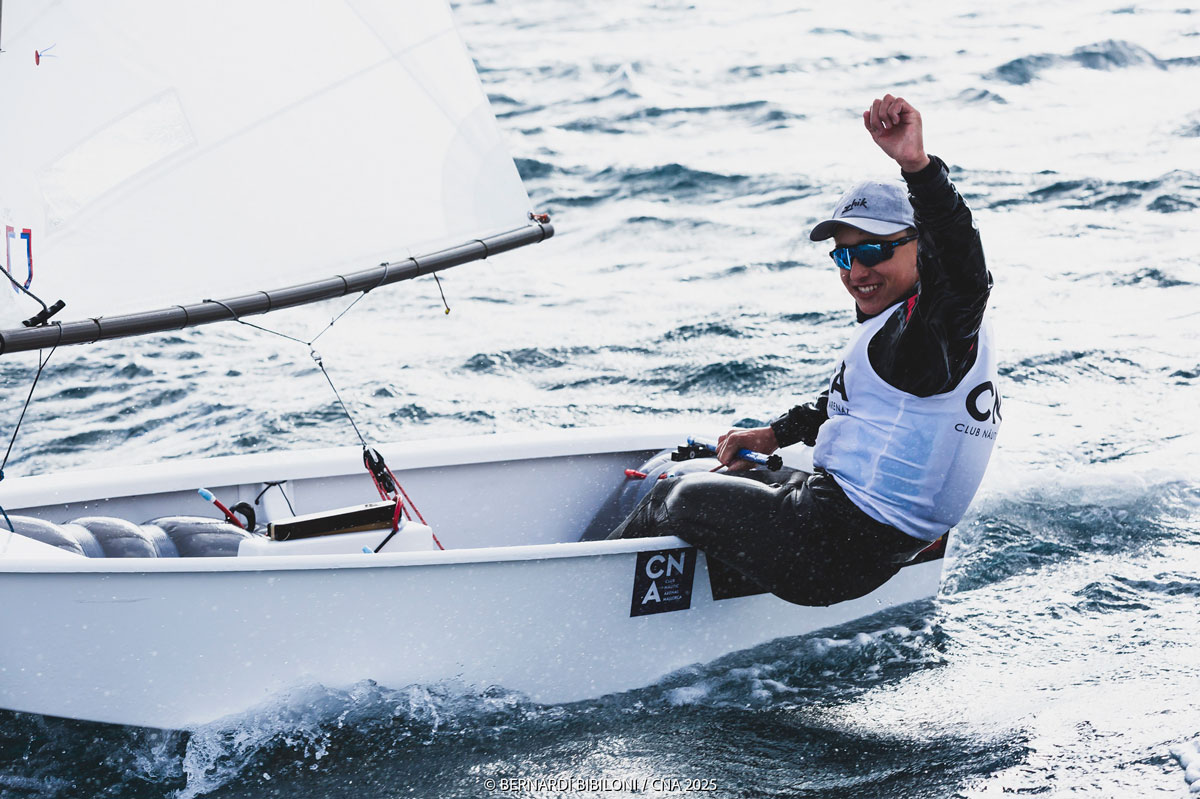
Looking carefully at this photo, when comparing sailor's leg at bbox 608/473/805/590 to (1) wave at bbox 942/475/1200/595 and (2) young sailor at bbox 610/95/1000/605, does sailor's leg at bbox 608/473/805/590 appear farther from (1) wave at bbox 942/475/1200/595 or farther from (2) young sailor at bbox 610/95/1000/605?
(1) wave at bbox 942/475/1200/595

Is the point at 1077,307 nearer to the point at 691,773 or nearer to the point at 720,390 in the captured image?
the point at 720,390

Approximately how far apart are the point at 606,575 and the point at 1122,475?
2132mm

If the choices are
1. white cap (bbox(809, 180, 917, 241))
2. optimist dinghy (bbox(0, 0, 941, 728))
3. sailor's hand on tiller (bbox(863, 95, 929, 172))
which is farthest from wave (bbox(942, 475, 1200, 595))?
sailor's hand on tiller (bbox(863, 95, 929, 172))

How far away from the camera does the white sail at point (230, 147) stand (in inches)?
114

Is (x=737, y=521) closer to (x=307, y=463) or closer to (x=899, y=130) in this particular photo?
(x=899, y=130)

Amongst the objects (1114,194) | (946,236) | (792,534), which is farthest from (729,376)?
(1114,194)

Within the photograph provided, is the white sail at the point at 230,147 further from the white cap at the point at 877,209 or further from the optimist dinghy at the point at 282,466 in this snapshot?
the white cap at the point at 877,209

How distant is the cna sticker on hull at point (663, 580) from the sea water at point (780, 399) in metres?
0.21

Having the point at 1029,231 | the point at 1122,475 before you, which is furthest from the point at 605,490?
the point at 1029,231

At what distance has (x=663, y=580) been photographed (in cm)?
301

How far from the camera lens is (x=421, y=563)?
9.11 feet

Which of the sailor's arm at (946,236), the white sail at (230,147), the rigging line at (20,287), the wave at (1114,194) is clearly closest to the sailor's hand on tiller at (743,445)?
the sailor's arm at (946,236)

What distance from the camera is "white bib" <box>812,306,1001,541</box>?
265 centimetres

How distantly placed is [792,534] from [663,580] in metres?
0.35
